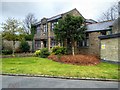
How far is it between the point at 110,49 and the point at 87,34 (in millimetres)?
6842

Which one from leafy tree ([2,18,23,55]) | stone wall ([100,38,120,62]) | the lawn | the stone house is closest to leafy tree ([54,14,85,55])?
the stone house

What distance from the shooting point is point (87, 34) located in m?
22.5

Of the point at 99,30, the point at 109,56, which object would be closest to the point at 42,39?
the point at 99,30

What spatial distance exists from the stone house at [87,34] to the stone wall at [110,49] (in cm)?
227

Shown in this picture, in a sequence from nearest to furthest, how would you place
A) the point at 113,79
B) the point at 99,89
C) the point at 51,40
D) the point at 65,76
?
the point at 99,89 < the point at 113,79 < the point at 65,76 < the point at 51,40

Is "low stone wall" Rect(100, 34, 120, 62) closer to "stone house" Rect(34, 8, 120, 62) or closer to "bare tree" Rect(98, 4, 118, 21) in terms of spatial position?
"stone house" Rect(34, 8, 120, 62)

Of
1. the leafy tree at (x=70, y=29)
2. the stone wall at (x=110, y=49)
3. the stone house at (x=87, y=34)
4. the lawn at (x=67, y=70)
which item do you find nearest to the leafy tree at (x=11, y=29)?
the stone house at (x=87, y=34)

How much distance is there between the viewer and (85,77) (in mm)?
9109

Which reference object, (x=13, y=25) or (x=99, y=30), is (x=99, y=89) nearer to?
(x=99, y=30)

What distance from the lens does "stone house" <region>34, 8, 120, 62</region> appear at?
20.6m

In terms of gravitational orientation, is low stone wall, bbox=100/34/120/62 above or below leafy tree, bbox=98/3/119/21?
below

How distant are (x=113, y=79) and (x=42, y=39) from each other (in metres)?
20.9

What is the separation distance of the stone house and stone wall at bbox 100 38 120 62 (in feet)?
7.44

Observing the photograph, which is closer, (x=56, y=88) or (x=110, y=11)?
(x=56, y=88)
